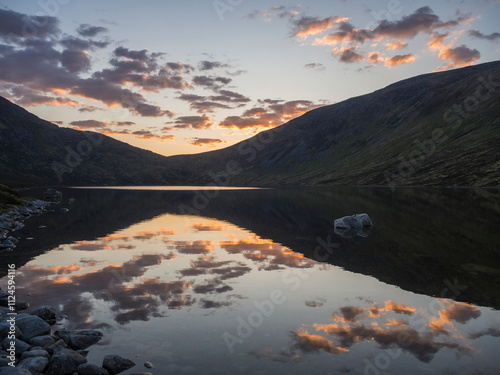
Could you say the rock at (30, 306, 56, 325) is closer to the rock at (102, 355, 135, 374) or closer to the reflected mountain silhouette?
the rock at (102, 355, 135, 374)

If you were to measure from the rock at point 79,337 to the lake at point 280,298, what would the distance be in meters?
0.66

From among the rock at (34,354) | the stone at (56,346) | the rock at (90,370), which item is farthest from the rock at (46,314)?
the rock at (90,370)

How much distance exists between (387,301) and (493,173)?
601ft

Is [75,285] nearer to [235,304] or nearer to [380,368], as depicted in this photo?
[235,304]

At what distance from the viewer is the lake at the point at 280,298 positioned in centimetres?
1330

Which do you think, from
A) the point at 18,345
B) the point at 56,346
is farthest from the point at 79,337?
the point at 18,345

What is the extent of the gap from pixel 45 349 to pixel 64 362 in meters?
1.85

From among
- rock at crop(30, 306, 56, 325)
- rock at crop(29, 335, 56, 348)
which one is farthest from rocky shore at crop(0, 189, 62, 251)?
rock at crop(29, 335, 56, 348)

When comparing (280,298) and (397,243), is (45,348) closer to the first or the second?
(280,298)

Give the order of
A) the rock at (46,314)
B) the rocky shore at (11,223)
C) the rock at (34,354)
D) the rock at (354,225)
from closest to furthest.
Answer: the rock at (34,354), the rock at (46,314), the rocky shore at (11,223), the rock at (354,225)

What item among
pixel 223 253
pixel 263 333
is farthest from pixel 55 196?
pixel 263 333

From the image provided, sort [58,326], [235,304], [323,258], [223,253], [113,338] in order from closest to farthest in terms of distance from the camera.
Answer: [113,338] < [58,326] < [235,304] < [323,258] < [223,253]

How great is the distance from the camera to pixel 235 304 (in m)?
19.2

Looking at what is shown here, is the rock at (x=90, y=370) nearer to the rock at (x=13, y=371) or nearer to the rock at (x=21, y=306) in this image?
the rock at (x=13, y=371)
